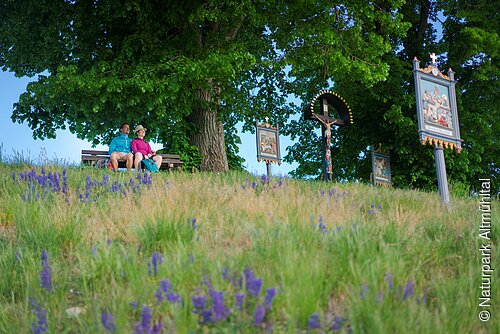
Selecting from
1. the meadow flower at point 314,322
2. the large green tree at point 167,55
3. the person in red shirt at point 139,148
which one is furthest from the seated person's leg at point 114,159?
the meadow flower at point 314,322

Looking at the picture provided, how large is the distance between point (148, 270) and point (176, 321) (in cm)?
80

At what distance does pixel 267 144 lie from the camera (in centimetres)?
2019

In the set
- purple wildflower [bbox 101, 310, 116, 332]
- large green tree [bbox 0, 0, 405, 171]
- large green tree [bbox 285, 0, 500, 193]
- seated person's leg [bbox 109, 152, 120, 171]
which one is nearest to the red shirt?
seated person's leg [bbox 109, 152, 120, 171]

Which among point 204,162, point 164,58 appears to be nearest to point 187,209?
point 164,58

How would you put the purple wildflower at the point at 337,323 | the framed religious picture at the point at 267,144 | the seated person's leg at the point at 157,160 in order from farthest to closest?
the framed religious picture at the point at 267,144 → the seated person's leg at the point at 157,160 → the purple wildflower at the point at 337,323

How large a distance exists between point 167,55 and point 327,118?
17.0ft

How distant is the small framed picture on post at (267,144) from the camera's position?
19969mm

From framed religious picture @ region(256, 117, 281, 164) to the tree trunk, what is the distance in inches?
69.6

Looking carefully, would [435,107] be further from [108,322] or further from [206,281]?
[108,322]

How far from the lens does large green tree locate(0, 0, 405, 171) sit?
1611 cm

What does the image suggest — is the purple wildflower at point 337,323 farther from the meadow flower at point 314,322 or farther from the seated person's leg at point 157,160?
the seated person's leg at point 157,160

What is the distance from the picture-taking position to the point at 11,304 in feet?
13.2

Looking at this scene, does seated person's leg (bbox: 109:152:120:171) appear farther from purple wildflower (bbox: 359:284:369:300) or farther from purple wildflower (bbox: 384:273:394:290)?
purple wildflower (bbox: 359:284:369:300)

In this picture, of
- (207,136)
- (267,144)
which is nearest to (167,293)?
(207,136)
